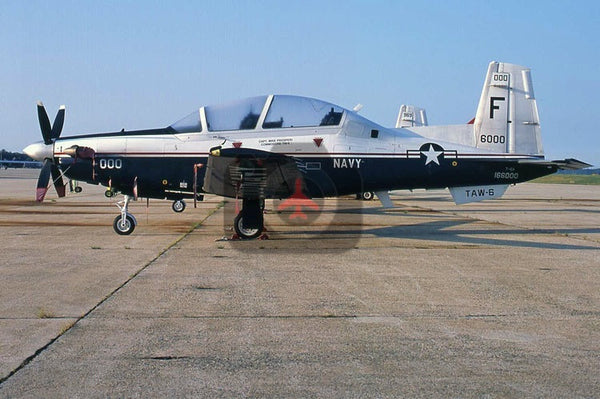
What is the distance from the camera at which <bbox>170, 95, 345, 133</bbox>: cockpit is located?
11.4 metres

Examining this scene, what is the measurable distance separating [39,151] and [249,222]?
4178mm

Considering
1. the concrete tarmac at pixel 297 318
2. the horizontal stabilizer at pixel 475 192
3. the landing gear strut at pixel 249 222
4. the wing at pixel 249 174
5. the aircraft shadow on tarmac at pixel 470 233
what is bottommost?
the aircraft shadow on tarmac at pixel 470 233

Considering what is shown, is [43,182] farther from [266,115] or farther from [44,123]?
[266,115]

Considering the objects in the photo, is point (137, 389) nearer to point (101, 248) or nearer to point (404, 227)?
point (101, 248)

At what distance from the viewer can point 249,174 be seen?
10.5m

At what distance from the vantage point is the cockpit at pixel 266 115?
11398 mm

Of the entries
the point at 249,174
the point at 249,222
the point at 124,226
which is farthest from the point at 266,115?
the point at 124,226

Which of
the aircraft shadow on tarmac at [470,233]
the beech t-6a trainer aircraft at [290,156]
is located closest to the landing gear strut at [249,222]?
the beech t-6a trainer aircraft at [290,156]

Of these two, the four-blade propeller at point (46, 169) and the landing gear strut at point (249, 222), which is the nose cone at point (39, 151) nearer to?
the four-blade propeller at point (46, 169)

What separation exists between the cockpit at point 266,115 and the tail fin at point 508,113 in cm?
305

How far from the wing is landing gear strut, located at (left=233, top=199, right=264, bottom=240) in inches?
9.2

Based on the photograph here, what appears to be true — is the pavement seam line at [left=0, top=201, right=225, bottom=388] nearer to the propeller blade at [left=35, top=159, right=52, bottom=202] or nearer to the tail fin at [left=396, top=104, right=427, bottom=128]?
the propeller blade at [left=35, top=159, right=52, bottom=202]

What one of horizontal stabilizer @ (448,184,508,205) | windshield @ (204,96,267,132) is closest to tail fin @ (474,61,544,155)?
horizontal stabilizer @ (448,184,508,205)

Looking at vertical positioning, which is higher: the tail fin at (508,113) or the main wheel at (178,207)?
the tail fin at (508,113)
